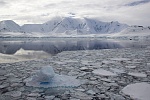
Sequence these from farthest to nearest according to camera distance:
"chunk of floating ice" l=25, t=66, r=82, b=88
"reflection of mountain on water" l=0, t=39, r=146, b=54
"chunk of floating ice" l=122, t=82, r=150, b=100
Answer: "reflection of mountain on water" l=0, t=39, r=146, b=54, "chunk of floating ice" l=25, t=66, r=82, b=88, "chunk of floating ice" l=122, t=82, r=150, b=100

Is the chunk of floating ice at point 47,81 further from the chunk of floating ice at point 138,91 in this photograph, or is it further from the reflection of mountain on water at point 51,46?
the reflection of mountain on water at point 51,46

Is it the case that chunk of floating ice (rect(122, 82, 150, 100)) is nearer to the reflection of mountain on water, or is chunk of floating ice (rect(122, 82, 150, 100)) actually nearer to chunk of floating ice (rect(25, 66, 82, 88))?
chunk of floating ice (rect(25, 66, 82, 88))

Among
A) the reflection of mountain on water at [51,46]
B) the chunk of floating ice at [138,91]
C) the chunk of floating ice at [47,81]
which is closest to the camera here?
the chunk of floating ice at [138,91]

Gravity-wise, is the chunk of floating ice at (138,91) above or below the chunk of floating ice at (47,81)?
below

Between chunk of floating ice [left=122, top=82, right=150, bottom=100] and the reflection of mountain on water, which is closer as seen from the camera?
chunk of floating ice [left=122, top=82, right=150, bottom=100]

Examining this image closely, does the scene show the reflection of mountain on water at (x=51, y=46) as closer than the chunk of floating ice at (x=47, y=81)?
No

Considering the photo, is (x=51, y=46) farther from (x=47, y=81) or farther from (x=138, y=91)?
(x=138, y=91)

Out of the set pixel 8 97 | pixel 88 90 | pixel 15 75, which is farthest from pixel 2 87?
pixel 88 90

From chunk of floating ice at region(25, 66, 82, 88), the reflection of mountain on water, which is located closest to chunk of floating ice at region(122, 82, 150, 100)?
chunk of floating ice at region(25, 66, 82, 88)

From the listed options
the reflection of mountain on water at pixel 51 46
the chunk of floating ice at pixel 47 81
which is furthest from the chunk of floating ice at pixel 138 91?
the reflection of mountain on water at pixel 51 46
